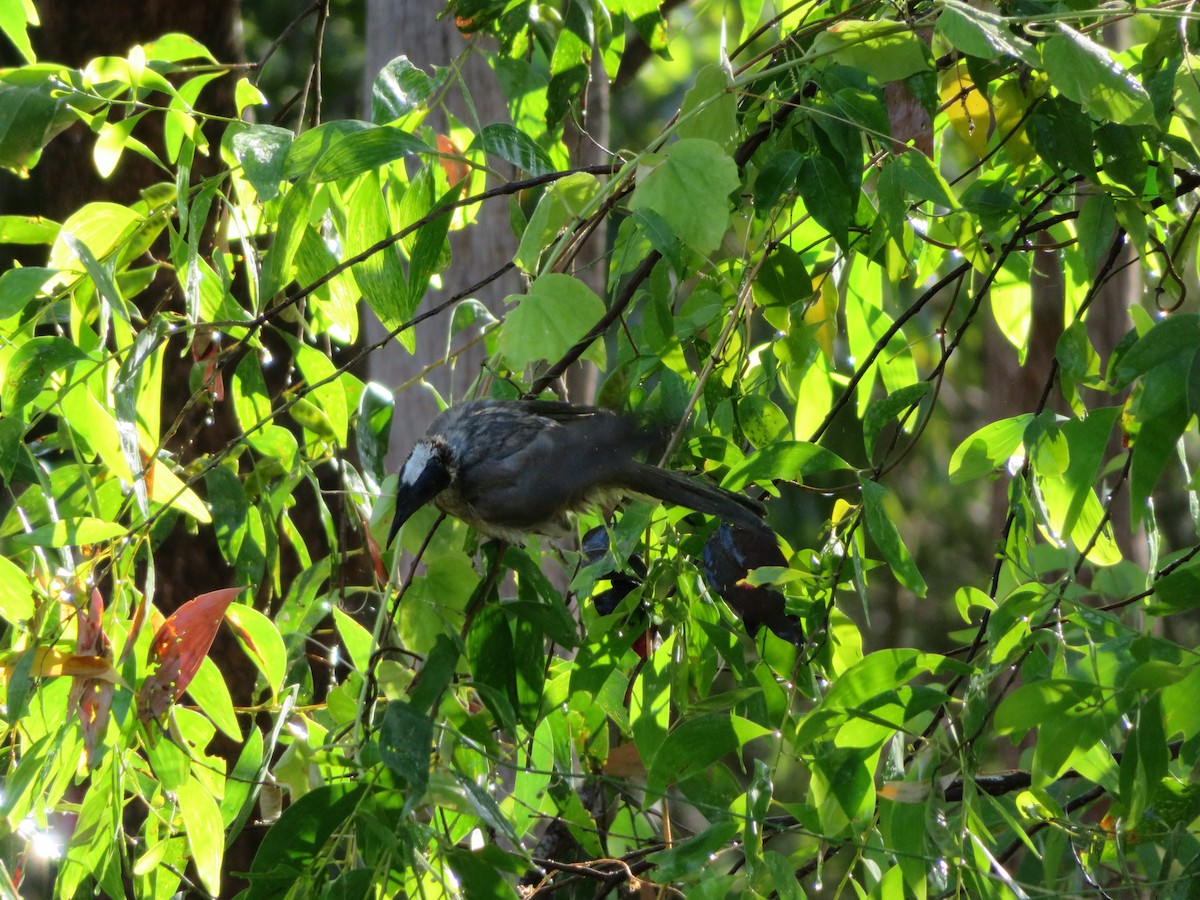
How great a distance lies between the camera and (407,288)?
183 cm

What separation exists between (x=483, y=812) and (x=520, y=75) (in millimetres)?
1299

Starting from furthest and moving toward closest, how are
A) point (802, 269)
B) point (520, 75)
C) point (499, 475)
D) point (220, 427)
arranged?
1. point (220, 427)
2. point (499, 475)
3. point (520, 75)
4. point (802, 269)

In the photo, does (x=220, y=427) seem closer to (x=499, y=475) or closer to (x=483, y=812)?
(x=499, y=475)

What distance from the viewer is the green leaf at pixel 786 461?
5.39 ft

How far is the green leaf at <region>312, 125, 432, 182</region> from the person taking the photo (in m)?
1.58

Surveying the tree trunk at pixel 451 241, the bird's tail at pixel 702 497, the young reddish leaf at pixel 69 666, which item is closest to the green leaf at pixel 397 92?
the bird's tail at pixel 702 497

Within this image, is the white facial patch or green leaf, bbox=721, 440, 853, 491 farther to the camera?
the white facial patch

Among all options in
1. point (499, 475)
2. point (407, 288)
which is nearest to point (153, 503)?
point (407, 288)

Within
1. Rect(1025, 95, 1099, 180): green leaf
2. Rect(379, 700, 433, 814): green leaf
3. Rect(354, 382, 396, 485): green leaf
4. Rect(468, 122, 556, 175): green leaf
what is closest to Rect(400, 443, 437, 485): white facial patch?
Rect(354, 382, 396, 485): green leaf

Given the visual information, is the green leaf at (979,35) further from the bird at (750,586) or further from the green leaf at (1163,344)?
the bird at (750,586)

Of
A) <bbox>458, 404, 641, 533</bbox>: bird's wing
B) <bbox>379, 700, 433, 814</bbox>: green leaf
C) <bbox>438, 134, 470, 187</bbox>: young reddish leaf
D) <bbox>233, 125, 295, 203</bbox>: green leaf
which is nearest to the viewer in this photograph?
<bbox>379, 700, 433, 814</bbox>: green leaf

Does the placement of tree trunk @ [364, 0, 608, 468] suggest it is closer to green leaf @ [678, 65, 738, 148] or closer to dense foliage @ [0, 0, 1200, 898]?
dense foliage @ [0, 0, 1200, 898]

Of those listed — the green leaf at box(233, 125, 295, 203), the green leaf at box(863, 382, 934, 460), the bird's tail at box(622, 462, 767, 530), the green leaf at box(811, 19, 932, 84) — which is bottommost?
the bird's tail at box(622, 462, 767, 530)

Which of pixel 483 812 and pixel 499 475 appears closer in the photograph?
pixel 483 812
